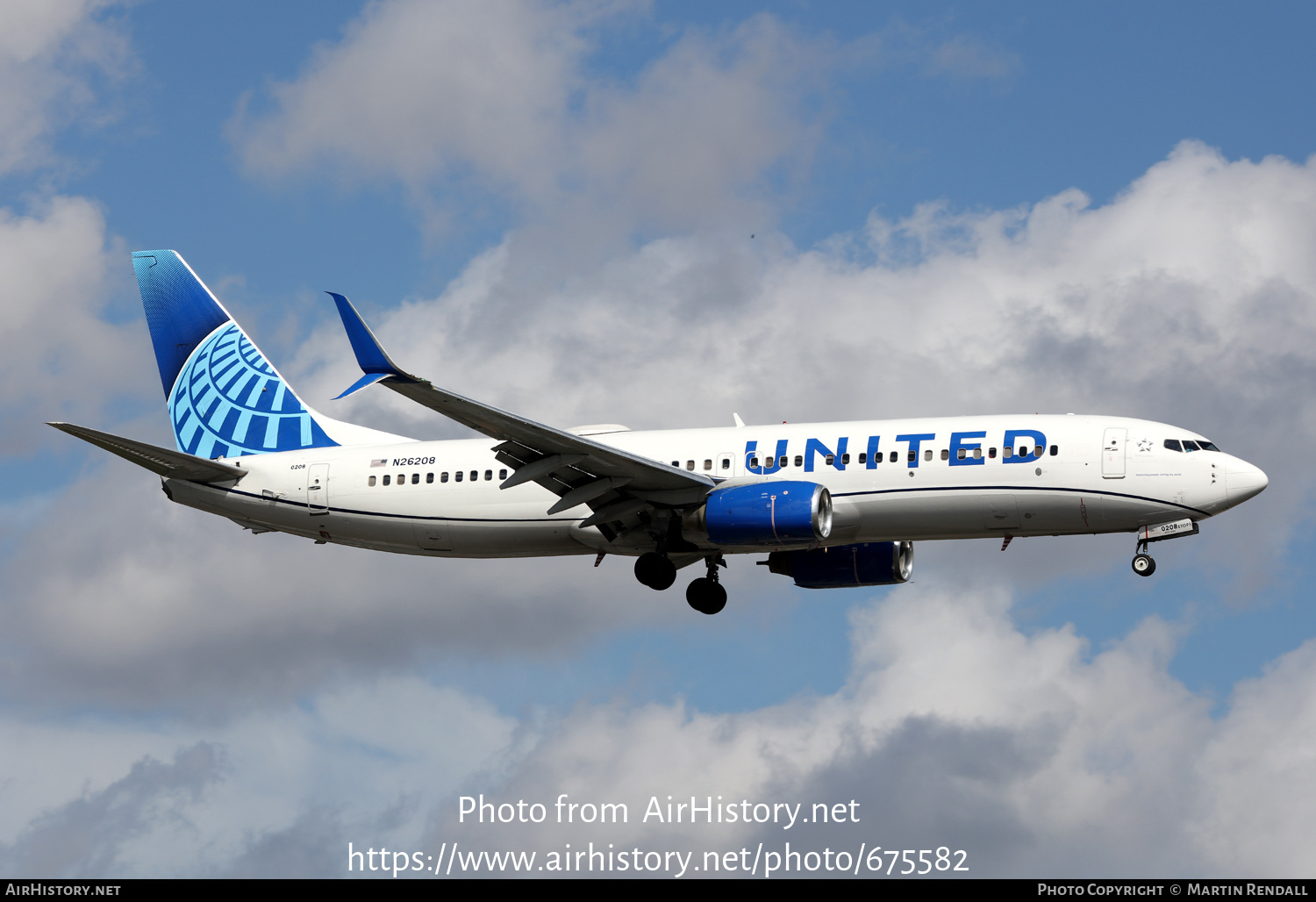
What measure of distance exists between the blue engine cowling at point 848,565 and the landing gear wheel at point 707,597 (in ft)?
5.90

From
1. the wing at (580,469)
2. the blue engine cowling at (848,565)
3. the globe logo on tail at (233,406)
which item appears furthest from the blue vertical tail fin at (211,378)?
the blue engine cowling at (848,565)

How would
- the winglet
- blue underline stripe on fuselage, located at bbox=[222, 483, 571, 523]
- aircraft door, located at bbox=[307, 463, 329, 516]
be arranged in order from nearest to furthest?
the winglet
blue underline stripe on fuselage, located at bbox=[222, 483, 571, 523]
aircraft door, located at bbox=[307, 463, 329, 516]

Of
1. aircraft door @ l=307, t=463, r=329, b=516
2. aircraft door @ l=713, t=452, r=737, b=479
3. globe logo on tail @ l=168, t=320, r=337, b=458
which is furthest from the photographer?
globe logo on tail @ l=168, t=320, r=337, b=458

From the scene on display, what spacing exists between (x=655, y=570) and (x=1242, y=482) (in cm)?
1644

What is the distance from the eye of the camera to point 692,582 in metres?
51.9

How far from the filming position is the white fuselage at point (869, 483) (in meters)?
43.8

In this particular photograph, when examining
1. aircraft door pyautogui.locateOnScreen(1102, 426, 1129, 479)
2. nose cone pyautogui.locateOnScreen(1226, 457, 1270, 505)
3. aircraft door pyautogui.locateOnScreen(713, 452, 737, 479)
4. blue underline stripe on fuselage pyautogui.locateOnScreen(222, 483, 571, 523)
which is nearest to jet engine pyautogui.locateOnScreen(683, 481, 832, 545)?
aircraft door pyautogui.locateOnScreen(713, 452, 737, 479)

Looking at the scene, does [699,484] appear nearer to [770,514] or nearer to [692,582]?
[770,514]

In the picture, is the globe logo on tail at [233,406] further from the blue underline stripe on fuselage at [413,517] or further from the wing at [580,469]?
the wing at [580,469]

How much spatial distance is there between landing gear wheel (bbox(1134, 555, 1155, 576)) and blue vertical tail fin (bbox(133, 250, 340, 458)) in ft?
81.2

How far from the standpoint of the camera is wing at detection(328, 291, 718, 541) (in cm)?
4088

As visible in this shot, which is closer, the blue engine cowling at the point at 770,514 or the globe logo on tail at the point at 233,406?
the blue engine cowling at the point at 770,514

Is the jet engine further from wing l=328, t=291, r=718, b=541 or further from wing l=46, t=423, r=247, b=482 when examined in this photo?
wing l=46, t=423, r=247, b=482
